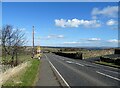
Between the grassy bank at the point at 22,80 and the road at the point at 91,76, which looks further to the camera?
the road at the point at 91,76

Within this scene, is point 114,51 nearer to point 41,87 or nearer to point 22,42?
point 22,42

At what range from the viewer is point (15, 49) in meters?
74.4

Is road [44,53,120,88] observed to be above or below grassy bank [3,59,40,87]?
below

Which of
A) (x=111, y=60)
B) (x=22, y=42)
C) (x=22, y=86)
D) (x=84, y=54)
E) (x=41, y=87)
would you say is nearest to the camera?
(x=22, y=86)

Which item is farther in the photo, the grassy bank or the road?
the road

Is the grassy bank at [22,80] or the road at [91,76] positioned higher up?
the grassy bank at [22,80]

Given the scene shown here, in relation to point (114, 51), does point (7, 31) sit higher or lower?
higher

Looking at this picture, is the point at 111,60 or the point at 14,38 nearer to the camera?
the point at 111,60

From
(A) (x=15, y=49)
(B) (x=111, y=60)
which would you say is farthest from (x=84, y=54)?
(B) (x=111, y=60)

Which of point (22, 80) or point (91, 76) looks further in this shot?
point (91, 76)

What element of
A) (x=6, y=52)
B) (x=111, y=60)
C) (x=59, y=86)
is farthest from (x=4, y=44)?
(x=59, y=86)

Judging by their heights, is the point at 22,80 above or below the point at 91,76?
above

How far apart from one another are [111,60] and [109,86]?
1133 inches

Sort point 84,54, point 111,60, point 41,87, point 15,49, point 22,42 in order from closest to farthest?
point 41,87 → point 111,60 → point 84,54 → point 15,49 → point 22,42
